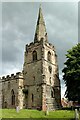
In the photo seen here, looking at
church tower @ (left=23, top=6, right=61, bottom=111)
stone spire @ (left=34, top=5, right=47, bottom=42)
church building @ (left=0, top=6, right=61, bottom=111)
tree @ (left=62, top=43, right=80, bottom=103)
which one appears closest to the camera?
tree @ (left=62, top=43, right=80, bottom=103)

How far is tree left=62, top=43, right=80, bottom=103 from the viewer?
35312mm

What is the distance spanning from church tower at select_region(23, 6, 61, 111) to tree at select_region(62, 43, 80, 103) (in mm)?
4796

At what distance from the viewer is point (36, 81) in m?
42.4

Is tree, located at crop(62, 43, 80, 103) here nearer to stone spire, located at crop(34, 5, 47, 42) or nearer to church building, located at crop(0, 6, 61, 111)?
church building, located at crop(0, 6, 61, 111)

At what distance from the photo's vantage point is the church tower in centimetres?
4094

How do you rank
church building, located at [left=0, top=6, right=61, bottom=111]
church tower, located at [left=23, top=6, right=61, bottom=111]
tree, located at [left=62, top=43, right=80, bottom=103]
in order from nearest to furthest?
tree, located at [left=62, top=43, right=80, bottom=103], church tower, located at [left=23, top=6, right=61, bottom=111], church building, located at [left=0, top=6, right=61, bottom=111]

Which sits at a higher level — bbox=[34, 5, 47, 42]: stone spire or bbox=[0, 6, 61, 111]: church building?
bbox=[34, 5, 47, 42]: stone spire

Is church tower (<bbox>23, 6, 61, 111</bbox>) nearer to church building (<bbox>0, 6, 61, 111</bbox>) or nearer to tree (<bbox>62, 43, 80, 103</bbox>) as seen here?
church building (<bbox>0, 6, 61, 111</bbox>)

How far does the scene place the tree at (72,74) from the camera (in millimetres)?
35312

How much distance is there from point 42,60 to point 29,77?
4493mm

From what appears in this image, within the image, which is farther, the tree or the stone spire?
the stone spire

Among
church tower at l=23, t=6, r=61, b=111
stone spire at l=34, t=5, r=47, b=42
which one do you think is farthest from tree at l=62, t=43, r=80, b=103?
stone spire at l=34, t=5, r=47, b=42

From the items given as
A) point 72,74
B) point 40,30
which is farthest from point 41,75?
point 40,30

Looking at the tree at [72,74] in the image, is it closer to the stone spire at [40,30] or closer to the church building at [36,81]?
the church building at [36,81]
